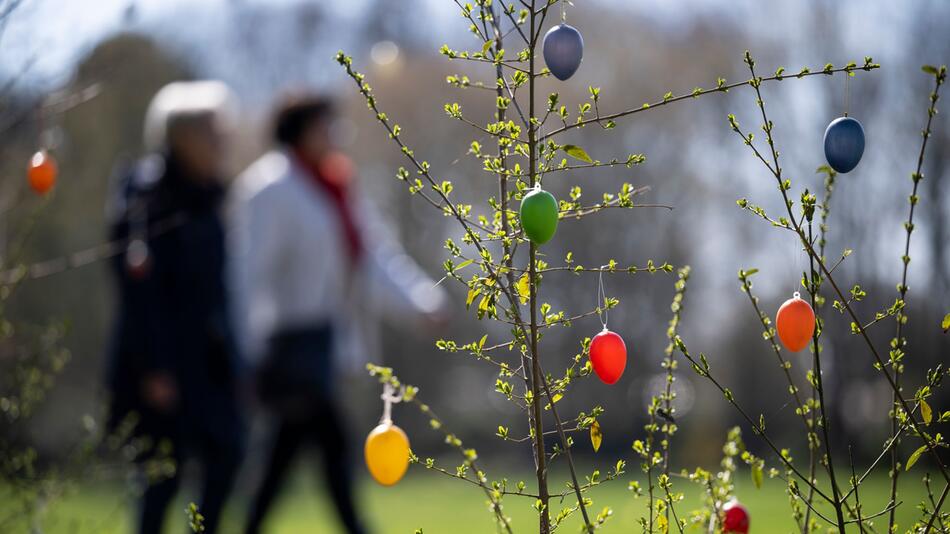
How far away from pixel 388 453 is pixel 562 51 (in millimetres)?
761

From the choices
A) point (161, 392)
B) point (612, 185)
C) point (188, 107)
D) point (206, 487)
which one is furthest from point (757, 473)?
point (612, 185)

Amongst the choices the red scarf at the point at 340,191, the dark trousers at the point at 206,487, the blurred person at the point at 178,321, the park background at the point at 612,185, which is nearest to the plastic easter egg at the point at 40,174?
the blurred person at the point at 178,321

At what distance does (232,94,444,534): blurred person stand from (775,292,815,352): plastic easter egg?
2.74m

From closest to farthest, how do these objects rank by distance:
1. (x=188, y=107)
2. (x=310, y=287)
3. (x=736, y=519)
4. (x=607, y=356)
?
(x=607, y=356)
(x=736, y=519)
(x=188, y=107)
(x=310, y=287)

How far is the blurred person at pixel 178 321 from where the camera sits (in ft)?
14.5

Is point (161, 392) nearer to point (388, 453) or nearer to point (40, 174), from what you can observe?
point (40, 174)

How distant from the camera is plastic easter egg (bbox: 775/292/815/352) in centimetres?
180

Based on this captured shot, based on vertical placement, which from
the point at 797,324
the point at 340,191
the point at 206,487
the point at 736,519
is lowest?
the point at 736,519

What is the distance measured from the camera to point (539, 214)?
5.37 feet

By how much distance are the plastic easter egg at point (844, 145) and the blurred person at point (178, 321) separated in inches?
118

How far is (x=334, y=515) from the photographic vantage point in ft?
15.5

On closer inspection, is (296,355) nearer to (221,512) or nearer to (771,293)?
(221,512)

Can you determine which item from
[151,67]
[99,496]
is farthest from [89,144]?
[99,496]

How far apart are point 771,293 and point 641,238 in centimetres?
628
